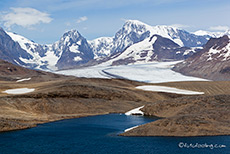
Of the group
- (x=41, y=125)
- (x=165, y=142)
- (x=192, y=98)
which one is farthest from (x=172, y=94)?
(x=165, y=142)

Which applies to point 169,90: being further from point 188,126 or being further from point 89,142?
point 89,142

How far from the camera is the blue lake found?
64.1 metres

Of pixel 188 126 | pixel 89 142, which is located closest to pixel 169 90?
pixel 188 126

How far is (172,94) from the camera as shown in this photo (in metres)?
154

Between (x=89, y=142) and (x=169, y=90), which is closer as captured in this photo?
(x=89, y=142)

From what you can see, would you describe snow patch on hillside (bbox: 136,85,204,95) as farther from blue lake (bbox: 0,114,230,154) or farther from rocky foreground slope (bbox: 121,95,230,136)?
blue lake (bbox: 0,114,230,154)

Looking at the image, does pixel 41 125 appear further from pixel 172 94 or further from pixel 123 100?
pixel 172 94

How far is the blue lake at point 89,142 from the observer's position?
210ft

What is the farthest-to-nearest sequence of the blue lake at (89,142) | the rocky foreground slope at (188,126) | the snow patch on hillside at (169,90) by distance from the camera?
the snow patch on hillside at (169,90) < the rocky foreground slope at (188,126) < the blue lake at (89,142)

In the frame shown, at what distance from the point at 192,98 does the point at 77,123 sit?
39278 mm

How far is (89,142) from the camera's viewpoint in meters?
72.2

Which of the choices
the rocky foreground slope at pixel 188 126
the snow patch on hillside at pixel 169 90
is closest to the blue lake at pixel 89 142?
the rocky foreground slope at pixel 188 126

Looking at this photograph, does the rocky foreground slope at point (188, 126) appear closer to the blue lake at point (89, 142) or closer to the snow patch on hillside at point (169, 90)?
the blue lake at point (89, 142)

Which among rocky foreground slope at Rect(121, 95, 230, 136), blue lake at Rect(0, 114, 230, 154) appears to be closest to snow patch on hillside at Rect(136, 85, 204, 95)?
rocky foreground slope at Rect(121, 95, 230, 136)
